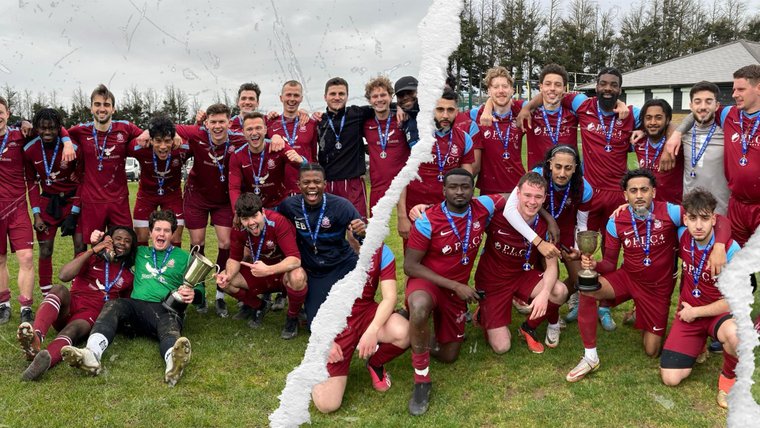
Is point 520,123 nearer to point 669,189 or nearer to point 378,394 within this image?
point 669,189

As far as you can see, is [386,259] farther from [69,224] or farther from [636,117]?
[69,224]

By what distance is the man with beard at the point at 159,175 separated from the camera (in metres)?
5.89

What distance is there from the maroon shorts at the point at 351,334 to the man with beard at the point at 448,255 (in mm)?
368

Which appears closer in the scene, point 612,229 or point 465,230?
point 465,230

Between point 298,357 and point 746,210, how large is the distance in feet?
13.2

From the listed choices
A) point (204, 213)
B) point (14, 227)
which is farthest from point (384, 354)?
point (14, 227)

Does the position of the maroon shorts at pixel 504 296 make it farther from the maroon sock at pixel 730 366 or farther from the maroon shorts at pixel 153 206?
the maroon shorts at pixel 153 206

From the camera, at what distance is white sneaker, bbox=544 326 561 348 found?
502cm

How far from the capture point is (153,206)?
6375 millimetres

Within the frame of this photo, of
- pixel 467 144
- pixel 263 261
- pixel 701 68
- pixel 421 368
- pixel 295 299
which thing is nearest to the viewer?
pixel 421 368

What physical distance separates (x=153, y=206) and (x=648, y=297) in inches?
200

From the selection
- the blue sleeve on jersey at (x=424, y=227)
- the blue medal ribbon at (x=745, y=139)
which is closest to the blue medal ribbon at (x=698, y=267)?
the blue medal ribbon at (x=745, y=139)

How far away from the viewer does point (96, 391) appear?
13.9 ft

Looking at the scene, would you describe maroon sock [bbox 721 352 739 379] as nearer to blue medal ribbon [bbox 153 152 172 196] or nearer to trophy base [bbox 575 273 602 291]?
trophy base [bbox 575 273 602 291]
